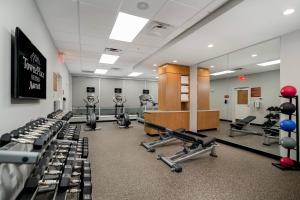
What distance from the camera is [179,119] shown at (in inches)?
245

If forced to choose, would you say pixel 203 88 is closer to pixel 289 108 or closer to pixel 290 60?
pixel 290 60

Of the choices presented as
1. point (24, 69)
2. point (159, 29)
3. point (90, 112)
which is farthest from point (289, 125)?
point (90, 112)

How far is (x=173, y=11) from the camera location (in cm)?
280

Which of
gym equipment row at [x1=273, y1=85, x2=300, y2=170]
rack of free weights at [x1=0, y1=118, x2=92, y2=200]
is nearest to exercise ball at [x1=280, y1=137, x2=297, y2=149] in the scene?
gym equipment row at [x1=273, y1=85, x2=300, y2=170]

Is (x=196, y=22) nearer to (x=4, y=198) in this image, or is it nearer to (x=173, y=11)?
(x=173, y=11)

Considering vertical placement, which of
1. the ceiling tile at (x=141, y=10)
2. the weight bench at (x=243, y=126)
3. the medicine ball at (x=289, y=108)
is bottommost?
the weight bench at (x=243, y=126)

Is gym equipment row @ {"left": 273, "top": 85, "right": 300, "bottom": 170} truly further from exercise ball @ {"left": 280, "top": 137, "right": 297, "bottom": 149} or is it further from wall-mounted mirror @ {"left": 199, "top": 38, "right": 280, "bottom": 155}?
wall-mounted mirror @ {"left": 199, "top": 38, "right": 280, "bottom": 155}

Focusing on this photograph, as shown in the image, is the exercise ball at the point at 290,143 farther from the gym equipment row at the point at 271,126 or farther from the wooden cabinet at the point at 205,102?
the wooden cabinet at the point at 205,102

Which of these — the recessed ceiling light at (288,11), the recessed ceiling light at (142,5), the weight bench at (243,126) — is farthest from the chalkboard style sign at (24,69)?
the weight bench at (243,126)

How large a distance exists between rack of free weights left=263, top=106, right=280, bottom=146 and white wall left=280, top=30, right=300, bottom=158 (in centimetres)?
58

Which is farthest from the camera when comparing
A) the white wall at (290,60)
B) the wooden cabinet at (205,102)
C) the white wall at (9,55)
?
the wooden cabinet at (205,102)

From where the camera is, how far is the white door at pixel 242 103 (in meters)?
5.23

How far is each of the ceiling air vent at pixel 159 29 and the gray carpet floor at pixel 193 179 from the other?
117 inches

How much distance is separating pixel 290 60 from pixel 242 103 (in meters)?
2.34
